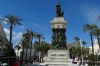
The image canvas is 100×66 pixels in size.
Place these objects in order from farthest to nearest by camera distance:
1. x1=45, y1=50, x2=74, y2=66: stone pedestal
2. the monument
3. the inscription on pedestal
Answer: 1. the inscription on pedestal
2. the monument
3. x1=45, y1=50, x2=74, y2=66: stone pedestal

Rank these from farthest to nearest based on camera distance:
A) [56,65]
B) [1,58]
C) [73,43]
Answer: [73,43], [1,58], [56,65]

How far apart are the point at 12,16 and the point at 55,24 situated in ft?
59.8

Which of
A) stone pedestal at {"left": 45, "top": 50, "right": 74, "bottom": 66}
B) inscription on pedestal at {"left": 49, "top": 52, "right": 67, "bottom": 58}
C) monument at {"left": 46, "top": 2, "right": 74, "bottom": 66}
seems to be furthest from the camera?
inscription on pedestal at {"left": 49, "top": 52, "right": 67, "bottom": 58}

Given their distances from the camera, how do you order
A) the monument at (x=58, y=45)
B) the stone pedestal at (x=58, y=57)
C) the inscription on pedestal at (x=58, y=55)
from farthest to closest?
the inscription on pedestal at (x=58, y=55)
the monument at (x=58, y=45)
the stone pedestal at (x=58, y=57)

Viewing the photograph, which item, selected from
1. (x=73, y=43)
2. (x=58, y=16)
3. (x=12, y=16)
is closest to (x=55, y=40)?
(x=58, y=16)

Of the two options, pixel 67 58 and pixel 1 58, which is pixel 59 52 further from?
pixel 1 58

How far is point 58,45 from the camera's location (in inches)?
1281

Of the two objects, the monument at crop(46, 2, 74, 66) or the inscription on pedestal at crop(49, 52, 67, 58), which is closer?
the monument at crop(46, 2, 74, 66)

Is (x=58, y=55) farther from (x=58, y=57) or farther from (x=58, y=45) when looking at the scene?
(x=58, y=45)

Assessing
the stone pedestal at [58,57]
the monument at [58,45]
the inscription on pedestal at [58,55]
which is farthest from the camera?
the inscription on pedestal at [58,55]

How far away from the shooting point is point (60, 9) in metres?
35.4

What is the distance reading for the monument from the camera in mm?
31484

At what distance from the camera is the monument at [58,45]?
1240 inches

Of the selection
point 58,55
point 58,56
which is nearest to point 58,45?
point 58,55
